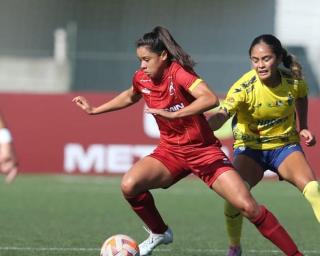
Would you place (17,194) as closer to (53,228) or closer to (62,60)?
(53,228)

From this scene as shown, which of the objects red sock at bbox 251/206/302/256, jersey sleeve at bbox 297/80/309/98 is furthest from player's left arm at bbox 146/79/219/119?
jersey sleeve at bbox 297/80/309/98

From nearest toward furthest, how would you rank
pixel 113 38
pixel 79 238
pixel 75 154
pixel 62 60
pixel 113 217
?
1. pixel 79 238
2. pixel 113 217
3. pixel 75 154
4. pixel 62 60
5. pixel 113 38

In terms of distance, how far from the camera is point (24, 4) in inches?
1065

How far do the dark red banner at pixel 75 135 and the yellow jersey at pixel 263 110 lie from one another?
10607 millimetres

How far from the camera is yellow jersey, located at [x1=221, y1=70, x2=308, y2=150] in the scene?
8.66 metres

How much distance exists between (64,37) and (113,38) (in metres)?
1.71

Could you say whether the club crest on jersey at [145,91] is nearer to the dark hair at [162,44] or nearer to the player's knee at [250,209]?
the dark hair at [162,44]

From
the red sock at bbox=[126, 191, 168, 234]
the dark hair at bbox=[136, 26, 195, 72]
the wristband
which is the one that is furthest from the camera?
the red sock at bbox=[126, 191, 168, 234]

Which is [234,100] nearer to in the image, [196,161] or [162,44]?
[196,161]

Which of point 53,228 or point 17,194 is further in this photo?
point 17,194

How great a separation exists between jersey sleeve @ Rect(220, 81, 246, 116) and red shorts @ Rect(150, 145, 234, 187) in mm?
347

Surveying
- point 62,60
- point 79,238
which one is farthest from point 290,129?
point 62,60

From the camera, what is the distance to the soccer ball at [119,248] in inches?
332

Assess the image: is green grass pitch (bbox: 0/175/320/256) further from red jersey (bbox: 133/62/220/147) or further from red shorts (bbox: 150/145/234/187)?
red jersey (bbox: 133/62/220/147)
